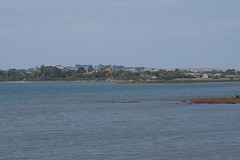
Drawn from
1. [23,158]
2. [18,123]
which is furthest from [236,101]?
[23,158]

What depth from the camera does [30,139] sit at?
1196 inches

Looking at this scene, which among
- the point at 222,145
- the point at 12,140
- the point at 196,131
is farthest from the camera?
the point at 196,131

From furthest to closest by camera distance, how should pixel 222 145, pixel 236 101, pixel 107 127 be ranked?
pixel 236 101 → pixel 107 127 → pixel 222 145

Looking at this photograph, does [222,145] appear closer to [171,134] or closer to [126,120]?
[171,134]

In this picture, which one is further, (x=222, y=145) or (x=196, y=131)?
(x=196, y=131)

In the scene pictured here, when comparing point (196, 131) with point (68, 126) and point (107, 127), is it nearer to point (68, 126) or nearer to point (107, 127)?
point (107, 127)

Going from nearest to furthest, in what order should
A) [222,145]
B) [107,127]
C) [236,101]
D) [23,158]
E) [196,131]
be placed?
[23,158]
[222,145]
[196,131]
[107,127]
[236,101]

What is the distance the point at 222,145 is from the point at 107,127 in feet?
42.8

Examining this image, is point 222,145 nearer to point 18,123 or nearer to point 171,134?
point 171,134

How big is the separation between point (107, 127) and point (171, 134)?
7.41m

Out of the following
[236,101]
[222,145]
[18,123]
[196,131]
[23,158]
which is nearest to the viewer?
[23,158]

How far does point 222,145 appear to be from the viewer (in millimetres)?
26375

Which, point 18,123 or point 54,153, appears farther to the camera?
point 18,123

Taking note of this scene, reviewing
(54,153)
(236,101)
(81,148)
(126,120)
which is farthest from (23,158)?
(236,101)
